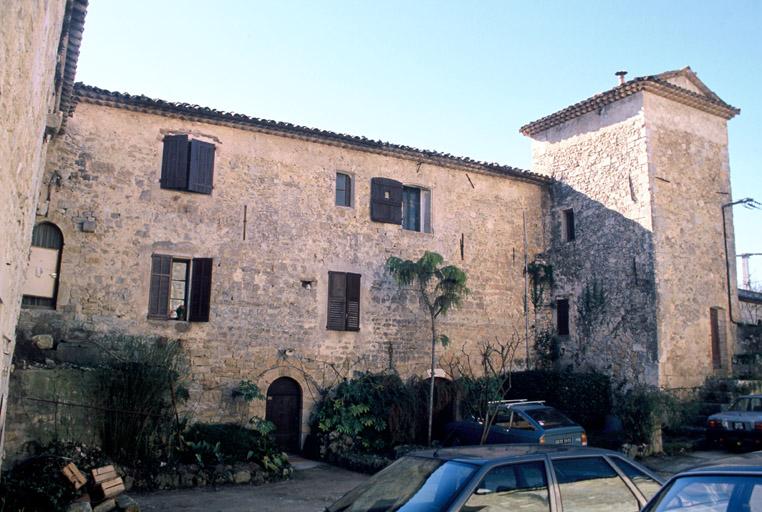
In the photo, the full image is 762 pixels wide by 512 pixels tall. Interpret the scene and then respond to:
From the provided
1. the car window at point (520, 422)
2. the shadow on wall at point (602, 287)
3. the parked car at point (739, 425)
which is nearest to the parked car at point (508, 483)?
the car window at point (520, 422)

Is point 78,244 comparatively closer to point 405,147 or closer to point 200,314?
point 200,314

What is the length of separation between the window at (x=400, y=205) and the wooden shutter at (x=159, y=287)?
17.4 ft

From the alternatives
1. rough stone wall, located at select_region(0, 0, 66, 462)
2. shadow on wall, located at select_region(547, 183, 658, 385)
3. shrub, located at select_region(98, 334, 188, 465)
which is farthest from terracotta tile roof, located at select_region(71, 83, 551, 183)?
rough stone wall, located at select_region(0, 0, 66, 462)

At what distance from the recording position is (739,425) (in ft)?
44.8

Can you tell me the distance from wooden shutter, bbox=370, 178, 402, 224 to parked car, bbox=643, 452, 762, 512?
12886 mm

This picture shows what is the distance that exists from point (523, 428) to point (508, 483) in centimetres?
757

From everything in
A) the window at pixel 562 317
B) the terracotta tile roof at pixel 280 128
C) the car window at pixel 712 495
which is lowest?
the car window at pixel 712 495

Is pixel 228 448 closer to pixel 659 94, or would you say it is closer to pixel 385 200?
pixel 385 200

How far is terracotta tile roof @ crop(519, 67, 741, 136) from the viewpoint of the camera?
17031mm

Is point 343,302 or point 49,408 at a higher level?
point 343,302

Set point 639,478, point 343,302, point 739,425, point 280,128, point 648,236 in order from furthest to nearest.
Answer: point 648,236
point 343,302
point 280,128
point 739,425
point 639,478

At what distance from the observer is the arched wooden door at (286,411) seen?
14508 mm

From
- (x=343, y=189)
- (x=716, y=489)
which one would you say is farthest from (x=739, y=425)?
(x=716, y=489)

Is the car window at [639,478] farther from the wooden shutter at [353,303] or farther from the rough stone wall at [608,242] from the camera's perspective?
the rough stone wall at [608,242]
